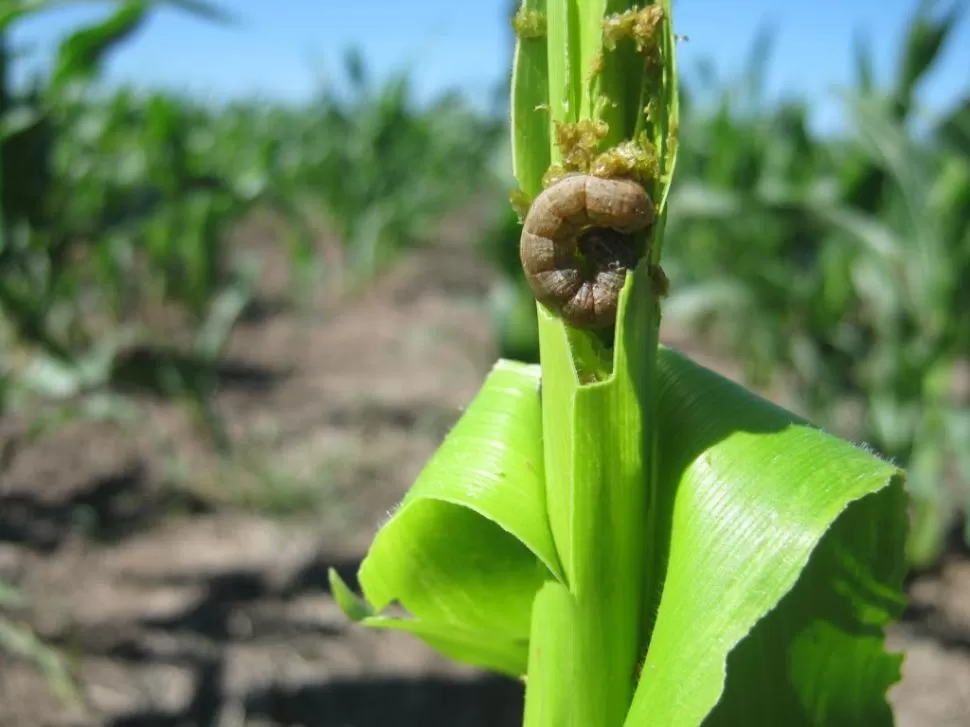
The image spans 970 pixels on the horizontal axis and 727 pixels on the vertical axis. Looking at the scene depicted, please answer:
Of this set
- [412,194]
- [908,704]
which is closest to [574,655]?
[908,704]

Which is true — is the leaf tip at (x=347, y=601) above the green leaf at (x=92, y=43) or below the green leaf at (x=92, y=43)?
below

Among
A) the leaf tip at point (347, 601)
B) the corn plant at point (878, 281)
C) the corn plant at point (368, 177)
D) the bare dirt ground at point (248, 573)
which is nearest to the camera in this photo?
the leaf tip at point (347, 601)

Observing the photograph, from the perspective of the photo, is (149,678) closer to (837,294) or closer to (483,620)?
(483,620)

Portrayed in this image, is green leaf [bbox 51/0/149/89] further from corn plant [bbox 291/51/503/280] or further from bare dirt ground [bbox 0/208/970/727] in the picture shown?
corn plant [bbox 291/51/503/280]

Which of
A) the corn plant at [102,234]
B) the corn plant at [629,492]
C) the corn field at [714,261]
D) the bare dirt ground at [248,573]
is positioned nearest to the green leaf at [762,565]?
the corn plant at [629,492]

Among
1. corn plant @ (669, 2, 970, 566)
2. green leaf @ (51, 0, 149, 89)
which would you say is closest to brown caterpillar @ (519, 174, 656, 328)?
green leaf @ (51, 0, 149, 89)

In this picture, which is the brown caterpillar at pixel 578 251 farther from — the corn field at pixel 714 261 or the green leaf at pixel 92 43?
the green leaf at pixel 92 43

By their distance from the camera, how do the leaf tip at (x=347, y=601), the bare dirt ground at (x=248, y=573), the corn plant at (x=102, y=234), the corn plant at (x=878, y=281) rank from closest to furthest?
the leaf tip at (x=347, y=601)
the bare dirt ground at (x=248, y=573)
the corn plant at (x=102, y=234)
the corn plant at (x=878, y=281)

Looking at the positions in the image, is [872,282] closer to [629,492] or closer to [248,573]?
[248,573]
